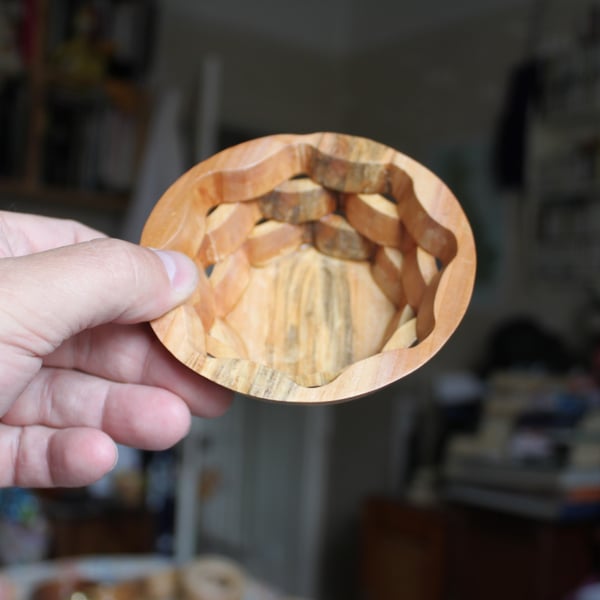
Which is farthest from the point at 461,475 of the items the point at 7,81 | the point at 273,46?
the point at 273,46

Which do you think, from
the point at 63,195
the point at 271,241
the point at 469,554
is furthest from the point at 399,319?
the point at 63,195

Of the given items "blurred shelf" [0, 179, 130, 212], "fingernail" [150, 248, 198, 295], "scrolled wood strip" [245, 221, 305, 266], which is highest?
"blurred shelf" [0, 179, 130, 212]

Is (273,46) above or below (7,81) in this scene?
above

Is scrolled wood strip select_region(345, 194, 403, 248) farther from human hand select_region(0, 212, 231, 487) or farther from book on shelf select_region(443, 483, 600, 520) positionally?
book on shelf select_region(443, 483, 600, 520)

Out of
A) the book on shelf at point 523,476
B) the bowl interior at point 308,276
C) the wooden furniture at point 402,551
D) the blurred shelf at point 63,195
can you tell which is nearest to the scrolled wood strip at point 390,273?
the bowl interior at point 308,276

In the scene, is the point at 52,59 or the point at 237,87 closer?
the point at 52,59

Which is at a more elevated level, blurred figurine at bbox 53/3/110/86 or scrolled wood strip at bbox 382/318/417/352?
blurred figurine at bbox 53/3/110/86

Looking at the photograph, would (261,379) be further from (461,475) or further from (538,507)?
(461,475)

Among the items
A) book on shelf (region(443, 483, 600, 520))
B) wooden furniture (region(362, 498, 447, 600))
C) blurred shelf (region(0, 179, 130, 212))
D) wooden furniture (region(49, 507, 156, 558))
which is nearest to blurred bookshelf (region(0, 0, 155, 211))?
blurred shelf (region(0, 179, 130, 212))
